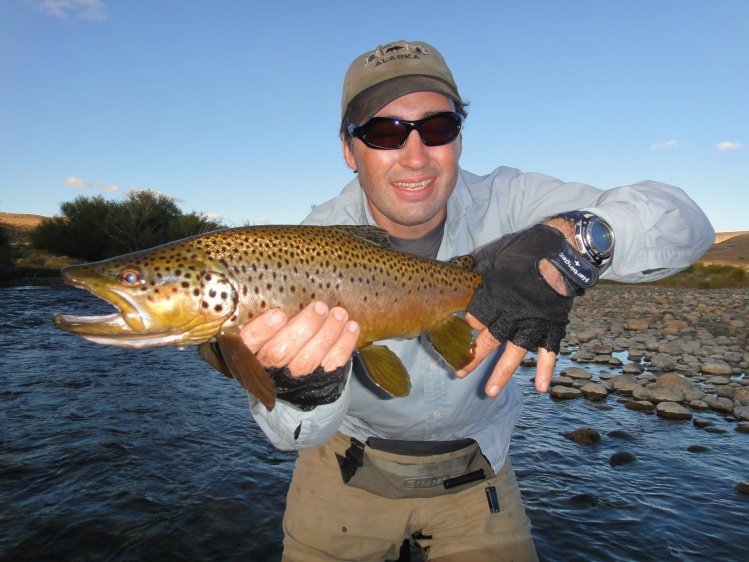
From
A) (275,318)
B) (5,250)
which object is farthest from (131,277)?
(5,250)

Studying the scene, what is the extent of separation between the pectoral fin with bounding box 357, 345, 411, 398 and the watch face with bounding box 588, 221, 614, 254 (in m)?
1.14

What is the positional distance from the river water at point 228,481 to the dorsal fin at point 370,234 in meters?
2.86

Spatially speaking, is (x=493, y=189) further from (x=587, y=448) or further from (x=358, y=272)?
(x=587, y=448)

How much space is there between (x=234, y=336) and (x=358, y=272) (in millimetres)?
711

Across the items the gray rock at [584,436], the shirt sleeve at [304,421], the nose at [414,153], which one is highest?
the nose at [414,153]

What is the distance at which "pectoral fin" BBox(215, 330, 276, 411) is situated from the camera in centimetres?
211

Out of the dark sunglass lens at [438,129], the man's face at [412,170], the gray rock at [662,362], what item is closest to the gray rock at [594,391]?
the gray rock at [662,362]

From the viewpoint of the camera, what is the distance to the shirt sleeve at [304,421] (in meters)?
2.59

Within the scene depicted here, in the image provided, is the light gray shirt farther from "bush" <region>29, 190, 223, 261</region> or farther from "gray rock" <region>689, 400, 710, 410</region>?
"bush" <region>29, 190, 223, 261</region>

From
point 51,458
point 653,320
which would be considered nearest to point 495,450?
point 51,458

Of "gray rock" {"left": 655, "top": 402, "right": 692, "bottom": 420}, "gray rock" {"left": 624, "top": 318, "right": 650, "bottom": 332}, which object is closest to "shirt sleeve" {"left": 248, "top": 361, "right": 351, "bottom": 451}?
"gray rock" {"left": 655, "top": 402, "right": 692, "bottom": 420}

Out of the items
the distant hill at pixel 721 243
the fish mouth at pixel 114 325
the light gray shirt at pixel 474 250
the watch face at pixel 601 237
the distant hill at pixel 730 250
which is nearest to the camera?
the fish mouth at pixel 114 325

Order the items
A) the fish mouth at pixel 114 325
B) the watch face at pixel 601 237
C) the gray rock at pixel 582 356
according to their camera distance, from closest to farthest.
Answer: the fish mouth at pixel 114 325
the watch face at pixel 601 237
the gray rock at pixel 582 356

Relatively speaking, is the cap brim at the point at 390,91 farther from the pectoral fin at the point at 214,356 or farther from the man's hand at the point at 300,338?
the pectoral fin at the point at 214,356
